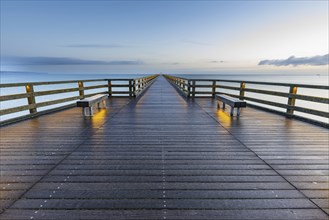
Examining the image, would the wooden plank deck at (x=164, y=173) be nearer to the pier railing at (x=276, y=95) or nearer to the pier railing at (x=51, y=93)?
the pier railing at (x=276, y=95)

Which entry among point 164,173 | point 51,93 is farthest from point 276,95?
point 51,93

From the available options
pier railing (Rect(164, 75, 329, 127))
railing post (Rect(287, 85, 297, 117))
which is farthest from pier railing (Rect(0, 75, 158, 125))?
railing post (Rect(287, 85, 297, 117))

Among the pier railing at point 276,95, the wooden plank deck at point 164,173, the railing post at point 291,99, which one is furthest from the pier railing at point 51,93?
the railing post at point 291,99

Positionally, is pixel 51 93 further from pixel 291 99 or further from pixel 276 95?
pixel 291 99

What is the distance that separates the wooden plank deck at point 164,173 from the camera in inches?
75.2

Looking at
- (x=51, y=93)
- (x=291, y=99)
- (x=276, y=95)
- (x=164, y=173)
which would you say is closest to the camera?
(x=164, y=173)

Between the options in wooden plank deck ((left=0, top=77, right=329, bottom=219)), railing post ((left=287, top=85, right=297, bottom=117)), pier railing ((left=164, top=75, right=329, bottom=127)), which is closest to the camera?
wooden plank deck ((left=0, top=77, right=329, bottom=219))

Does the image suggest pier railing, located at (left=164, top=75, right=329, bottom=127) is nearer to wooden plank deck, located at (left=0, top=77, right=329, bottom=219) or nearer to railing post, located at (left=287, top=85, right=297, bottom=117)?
railing post, located at (left=287, top=85, right=297, bottom=117)

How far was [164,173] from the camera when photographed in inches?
102

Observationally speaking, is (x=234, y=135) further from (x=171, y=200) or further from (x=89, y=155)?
(x=89, y=155)

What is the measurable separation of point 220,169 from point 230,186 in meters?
0.43

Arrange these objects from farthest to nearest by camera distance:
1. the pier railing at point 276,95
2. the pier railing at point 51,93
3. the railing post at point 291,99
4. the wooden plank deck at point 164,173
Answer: the railing post at point 291,99 → the pier railing at point 51,93 → the pier railing at point 276,95 → the wooden plank deck at point 164,173

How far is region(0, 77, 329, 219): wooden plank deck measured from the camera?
1.91m

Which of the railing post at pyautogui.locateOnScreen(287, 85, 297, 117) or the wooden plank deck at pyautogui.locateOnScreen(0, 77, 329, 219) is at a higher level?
the railing post at pyautogui.locateOnScreen(287, 85, 297, 117)
